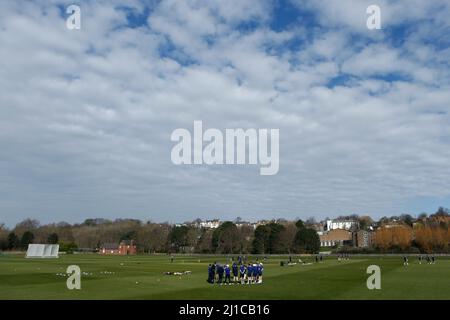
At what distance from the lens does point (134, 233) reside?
198m

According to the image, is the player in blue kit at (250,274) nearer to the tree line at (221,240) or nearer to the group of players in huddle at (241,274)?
the group of players in huddle at (241,274)

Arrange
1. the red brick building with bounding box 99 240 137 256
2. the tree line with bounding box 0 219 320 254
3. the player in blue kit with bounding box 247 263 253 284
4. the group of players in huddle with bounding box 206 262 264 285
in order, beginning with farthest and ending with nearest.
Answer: the red brick building with bounding box 99 240 137 256 < the tree line with bounding box 0 219 320 254 < the player in blue kit with bounding box 247 263 253 284 < the group of players in huddle with bounding box 206 262 264 285

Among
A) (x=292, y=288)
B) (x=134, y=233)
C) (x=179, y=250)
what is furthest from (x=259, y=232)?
(x=292, y=288)

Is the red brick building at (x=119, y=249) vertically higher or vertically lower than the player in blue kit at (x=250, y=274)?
lower

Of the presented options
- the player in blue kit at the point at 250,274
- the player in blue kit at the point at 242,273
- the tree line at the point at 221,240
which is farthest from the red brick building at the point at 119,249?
the player in blue kit at the point at 250,274

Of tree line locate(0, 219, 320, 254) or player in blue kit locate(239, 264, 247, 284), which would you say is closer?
player in blue kit locate(239, 264, 247, 284)

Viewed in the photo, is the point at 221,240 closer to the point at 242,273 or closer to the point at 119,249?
the point at 119,249

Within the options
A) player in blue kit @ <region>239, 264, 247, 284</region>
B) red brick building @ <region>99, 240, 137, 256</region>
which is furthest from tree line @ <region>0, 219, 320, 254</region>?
player in blue kit @ <region>239, 264, 247, 284</region>

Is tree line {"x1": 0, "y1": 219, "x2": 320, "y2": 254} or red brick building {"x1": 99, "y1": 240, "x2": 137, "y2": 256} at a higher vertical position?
tree line {"x1": 0, "y1": 219, "x2": 320, "y2": 254}

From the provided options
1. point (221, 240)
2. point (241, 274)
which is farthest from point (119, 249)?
point (241, 274)

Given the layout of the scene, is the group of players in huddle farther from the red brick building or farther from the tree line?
the red brick building
